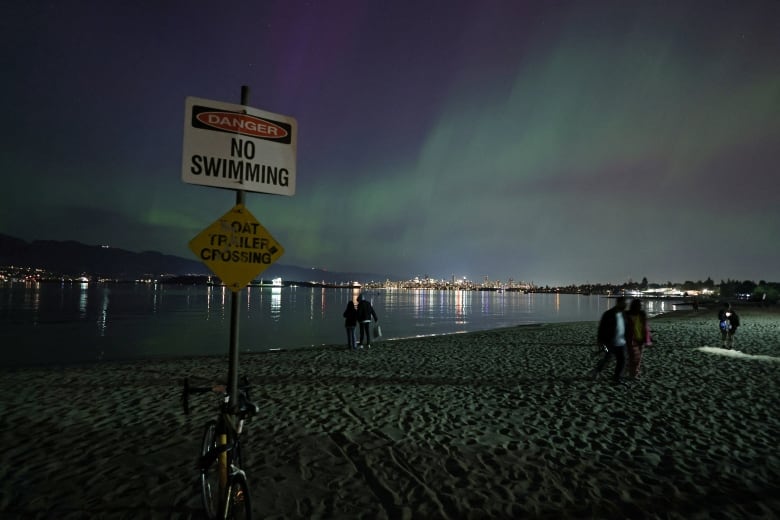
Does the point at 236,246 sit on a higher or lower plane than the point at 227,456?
higher

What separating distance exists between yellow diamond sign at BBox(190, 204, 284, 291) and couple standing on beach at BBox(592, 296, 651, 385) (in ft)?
30.4

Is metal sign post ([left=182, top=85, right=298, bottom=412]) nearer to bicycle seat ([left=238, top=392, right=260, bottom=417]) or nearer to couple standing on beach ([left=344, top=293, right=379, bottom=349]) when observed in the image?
bicycle seat ([left=238, top=392, right=260, bottom=417])

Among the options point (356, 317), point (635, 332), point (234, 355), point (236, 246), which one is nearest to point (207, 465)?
point (234, 355)

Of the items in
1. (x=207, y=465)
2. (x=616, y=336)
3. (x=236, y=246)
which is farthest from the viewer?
(x=616, y=336)

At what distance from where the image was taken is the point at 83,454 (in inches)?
229

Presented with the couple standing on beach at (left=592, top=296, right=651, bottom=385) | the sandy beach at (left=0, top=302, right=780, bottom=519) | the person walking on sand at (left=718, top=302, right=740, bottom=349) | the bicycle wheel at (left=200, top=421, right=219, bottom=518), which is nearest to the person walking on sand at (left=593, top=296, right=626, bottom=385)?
the couple standing on beach at (left=592, top=296, right=651, bottom=385)

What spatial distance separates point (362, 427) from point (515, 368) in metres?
7.16

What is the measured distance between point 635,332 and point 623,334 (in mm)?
371

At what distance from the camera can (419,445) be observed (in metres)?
6.17

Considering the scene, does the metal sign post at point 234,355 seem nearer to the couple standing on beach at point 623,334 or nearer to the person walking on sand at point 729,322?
the couple standing on beach at point 623,334

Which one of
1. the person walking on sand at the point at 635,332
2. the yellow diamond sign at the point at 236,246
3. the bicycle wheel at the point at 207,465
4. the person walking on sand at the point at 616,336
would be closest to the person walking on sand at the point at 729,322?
the person walking on sand at the point at 635,332

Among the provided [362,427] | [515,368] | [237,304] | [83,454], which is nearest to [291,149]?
[237,304]

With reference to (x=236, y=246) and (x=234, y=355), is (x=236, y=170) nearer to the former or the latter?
(x=236, y=246)

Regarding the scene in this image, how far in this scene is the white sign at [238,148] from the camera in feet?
11.0
